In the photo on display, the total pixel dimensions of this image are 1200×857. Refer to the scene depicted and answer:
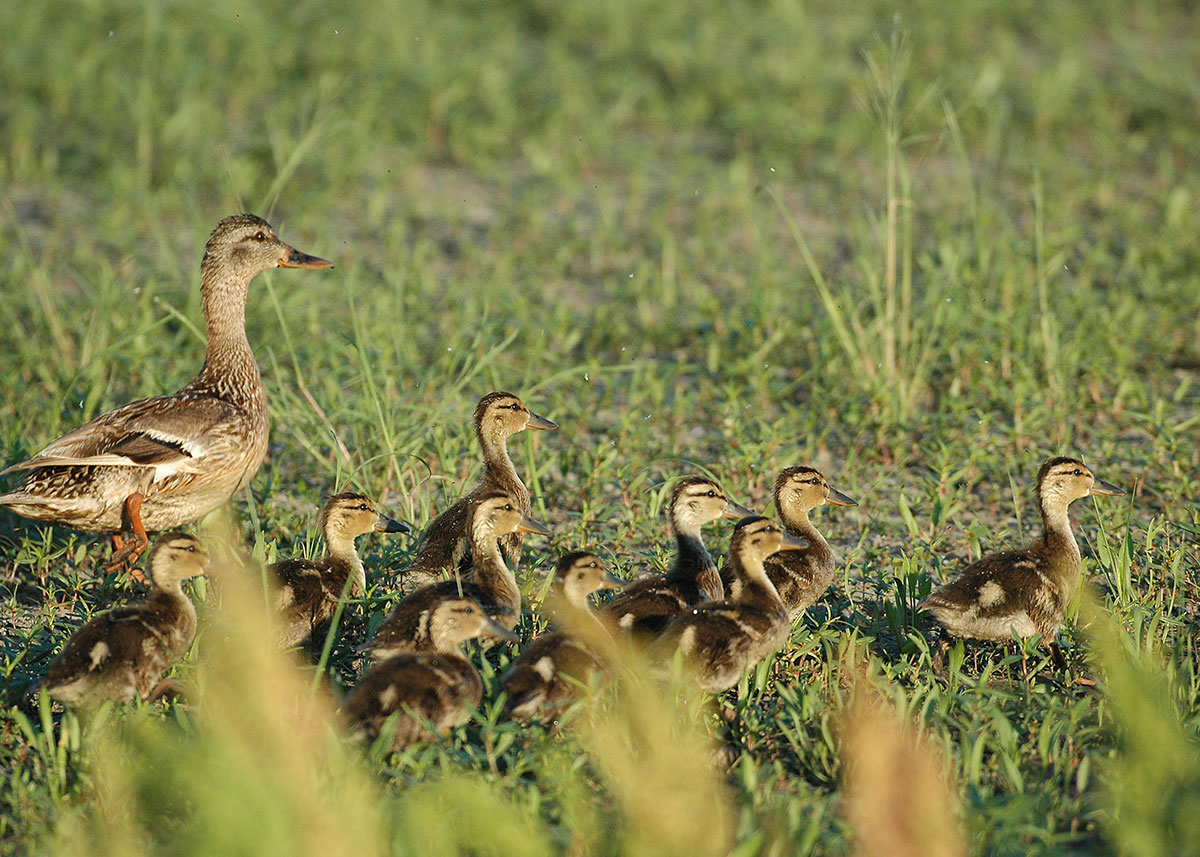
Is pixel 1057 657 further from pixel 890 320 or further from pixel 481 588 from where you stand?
pixel 890 320

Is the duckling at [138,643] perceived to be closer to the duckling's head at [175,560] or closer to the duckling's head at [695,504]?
the duckling's head at [175,560]

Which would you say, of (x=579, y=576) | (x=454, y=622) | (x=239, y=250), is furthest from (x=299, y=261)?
(x=454, y=622)

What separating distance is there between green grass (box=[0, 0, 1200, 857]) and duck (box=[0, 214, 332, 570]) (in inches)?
9.2

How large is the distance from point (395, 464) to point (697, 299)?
10.3 feet

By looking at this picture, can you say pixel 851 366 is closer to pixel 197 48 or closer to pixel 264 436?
pixel 264 436

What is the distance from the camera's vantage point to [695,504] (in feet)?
17.6

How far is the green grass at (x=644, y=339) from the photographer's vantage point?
394 centimetres

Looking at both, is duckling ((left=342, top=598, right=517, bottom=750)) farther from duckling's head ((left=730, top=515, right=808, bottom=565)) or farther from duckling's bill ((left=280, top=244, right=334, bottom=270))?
duckling's bill ((left=280, top=244, right=334, bottom=270))

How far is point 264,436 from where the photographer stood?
6133 millimetres

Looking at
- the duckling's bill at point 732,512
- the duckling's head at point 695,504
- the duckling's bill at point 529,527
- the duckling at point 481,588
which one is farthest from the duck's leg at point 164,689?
the duckling's bill at point 732,512

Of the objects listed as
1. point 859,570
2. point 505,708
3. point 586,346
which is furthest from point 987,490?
point 505,708

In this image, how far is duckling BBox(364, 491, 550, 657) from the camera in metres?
4.58

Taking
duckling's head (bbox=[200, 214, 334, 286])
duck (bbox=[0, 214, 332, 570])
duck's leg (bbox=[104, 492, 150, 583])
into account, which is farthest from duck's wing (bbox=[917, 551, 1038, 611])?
duckling's head (bbox=[200, 214, 334, 286])

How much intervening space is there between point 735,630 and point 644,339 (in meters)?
3.93
